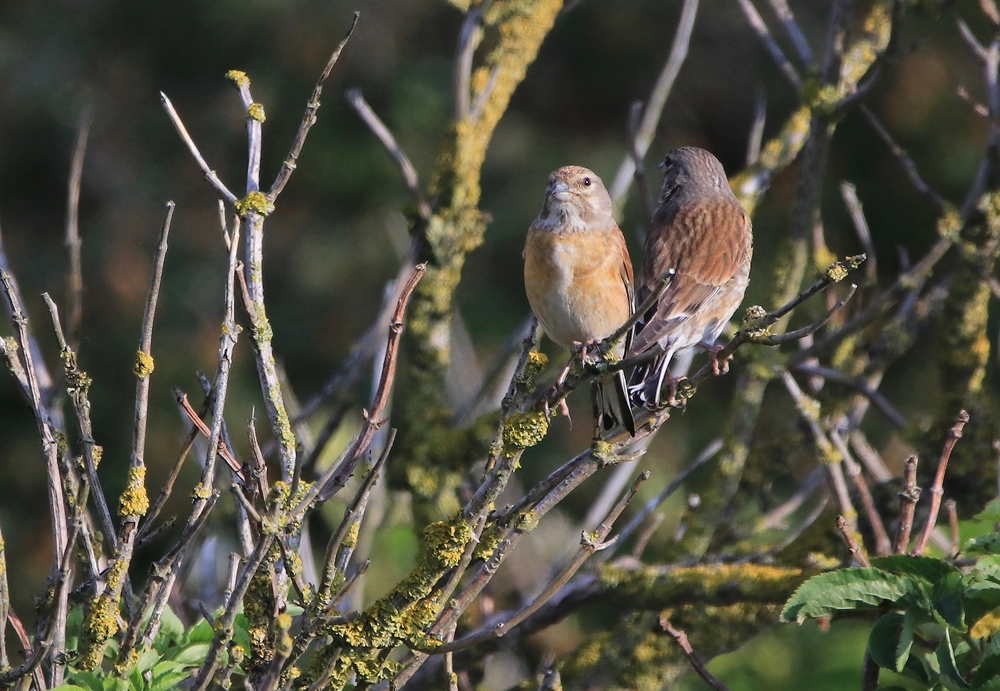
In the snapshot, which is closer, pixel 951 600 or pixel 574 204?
pixel 951 600

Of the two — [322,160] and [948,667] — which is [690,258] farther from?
[322,160]

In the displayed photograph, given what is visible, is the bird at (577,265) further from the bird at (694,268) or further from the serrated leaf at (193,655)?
the serrated leaf at (193,655)

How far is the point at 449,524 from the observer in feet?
6.12

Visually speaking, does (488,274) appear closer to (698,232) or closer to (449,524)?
(698,232)

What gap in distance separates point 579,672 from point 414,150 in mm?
4479

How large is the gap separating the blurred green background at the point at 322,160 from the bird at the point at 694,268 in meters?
2.35

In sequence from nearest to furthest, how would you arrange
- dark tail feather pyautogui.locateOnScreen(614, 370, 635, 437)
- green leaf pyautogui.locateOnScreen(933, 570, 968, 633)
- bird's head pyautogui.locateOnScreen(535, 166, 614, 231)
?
green leaf pyautogui.locateOnScreen(933, 570, 968, 633), dark tail feather pyautogui.locateOnScreen(614, 370, 635, 437), bird's head pyautogui.locateOnScreen(535, 166, 614, 231)

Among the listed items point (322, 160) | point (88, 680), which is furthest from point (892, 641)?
point (322, 160)

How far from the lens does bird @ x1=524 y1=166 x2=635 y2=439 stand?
2.96 meters

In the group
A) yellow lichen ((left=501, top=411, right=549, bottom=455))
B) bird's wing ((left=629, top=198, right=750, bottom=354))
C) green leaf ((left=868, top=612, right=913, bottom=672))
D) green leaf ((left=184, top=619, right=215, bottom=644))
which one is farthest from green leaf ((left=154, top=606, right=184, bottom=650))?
bird's wing ((left=629, top=198, right=750, bottom=354))

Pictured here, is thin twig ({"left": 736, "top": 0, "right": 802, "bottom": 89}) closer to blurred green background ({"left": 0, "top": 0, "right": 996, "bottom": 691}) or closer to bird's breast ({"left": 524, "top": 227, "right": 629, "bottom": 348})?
bird's breast ({"left": 524, "top": 227, "right": 629, "bottom": 348})

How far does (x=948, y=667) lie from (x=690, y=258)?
165 cm

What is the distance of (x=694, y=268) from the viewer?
324 centimetres

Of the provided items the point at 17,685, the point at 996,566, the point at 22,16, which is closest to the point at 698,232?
the point at 996,566
